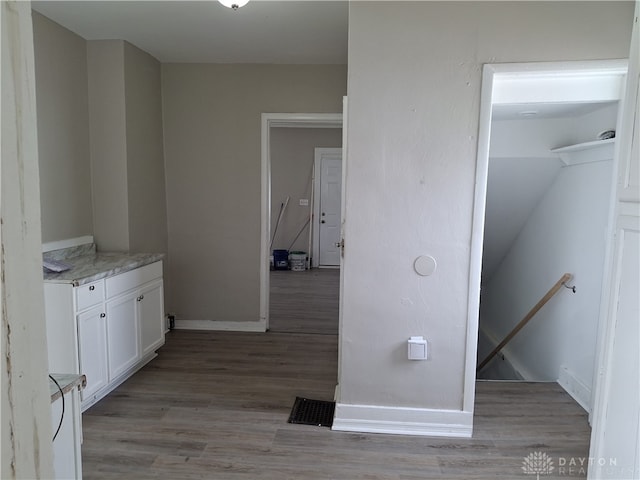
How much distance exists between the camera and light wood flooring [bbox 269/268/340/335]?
14.1ft

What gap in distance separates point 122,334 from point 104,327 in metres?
0.22

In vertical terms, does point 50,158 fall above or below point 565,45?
below

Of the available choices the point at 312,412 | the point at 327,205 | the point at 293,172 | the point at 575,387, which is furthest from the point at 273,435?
the point at 293,172

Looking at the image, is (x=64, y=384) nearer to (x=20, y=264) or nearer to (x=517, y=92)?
(x=20, y=264)

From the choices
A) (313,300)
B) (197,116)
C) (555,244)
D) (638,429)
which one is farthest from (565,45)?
(313,300)

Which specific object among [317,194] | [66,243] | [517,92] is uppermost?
[517,92]

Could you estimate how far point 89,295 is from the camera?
2.53 meters

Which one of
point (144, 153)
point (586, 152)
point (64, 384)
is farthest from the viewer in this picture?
point (144, 153)

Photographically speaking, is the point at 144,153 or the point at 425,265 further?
Answer: the point at 144,153

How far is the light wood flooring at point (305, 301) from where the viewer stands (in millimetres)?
4309

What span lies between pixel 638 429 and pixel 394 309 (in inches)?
56.8

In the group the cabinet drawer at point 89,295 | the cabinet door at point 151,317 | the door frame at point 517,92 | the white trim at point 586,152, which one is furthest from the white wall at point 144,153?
Answer: the white trim at point 586,152

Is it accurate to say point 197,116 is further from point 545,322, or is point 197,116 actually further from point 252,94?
point 545,322

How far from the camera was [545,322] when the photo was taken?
3.38 meters
